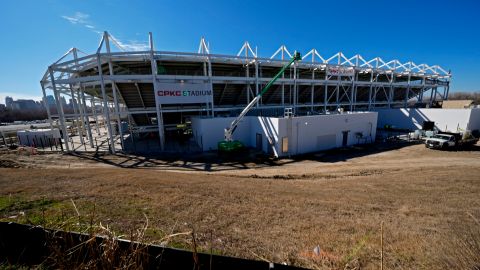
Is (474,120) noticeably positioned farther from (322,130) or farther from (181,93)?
(181,93)

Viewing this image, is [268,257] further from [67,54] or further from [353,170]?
[67,54]

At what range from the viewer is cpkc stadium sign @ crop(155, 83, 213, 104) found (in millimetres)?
22828

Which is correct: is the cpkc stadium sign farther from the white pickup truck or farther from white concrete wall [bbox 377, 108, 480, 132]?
white concrete wall [bbox 377, 108, 480, 132]

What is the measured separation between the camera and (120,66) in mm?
25078

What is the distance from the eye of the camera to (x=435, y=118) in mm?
31031

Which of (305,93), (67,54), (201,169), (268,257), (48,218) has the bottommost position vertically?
(201,169)

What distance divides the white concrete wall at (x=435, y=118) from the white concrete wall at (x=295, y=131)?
13.5 metres

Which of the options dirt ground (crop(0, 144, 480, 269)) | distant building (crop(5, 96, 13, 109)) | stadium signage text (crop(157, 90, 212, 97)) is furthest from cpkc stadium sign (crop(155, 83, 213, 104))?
distant building (crop(5, 96, 13, 109))

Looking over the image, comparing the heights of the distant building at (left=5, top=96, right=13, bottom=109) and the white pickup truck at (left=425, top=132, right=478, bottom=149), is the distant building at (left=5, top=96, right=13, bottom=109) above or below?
above

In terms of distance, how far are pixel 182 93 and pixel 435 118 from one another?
3913 centimetres

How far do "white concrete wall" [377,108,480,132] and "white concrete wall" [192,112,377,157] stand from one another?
1349 centimetres

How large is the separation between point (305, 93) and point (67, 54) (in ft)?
118

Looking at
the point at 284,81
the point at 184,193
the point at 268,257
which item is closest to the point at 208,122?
the point at 284,81

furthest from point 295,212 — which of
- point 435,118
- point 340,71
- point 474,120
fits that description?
point 474,120
